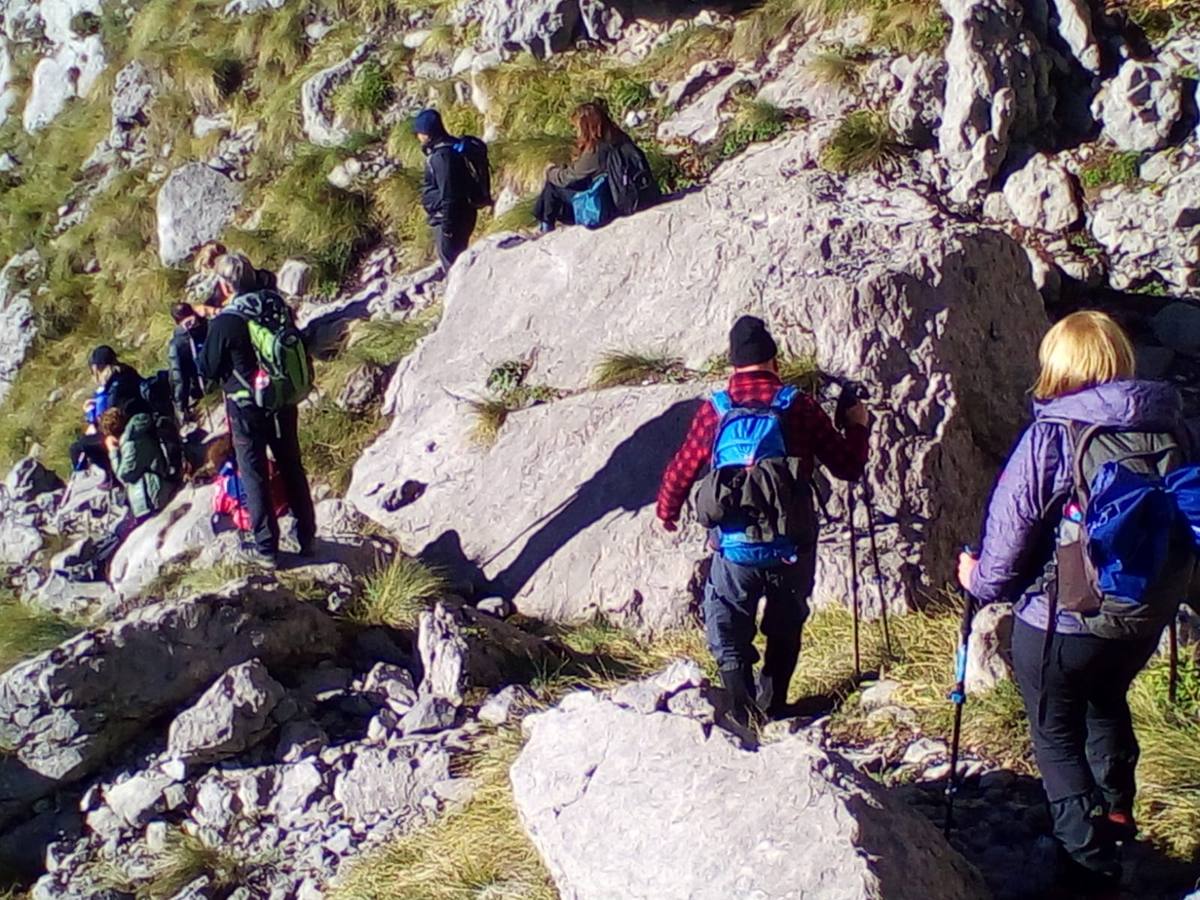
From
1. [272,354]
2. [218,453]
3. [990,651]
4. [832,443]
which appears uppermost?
[272,354]

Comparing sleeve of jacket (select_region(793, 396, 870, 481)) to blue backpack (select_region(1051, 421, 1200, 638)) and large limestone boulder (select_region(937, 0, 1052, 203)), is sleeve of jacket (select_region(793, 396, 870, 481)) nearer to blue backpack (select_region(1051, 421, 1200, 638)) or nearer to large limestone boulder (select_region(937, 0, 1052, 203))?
blue backpack (select_region(1051, 421, 1200, 638))

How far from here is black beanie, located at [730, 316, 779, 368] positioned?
5.66 m

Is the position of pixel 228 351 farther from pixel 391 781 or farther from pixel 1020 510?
pixel 1020 510

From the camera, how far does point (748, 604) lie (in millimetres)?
5938

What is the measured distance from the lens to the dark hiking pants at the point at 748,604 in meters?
5.88

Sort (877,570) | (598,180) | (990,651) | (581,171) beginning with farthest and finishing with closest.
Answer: (581,171), (598,180), (877,570), (990,651)

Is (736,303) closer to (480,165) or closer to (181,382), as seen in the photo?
(480,165)

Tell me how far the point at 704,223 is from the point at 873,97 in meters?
2.65

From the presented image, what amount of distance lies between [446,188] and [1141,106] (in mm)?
5400

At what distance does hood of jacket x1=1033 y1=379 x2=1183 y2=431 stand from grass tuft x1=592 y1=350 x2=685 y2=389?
4.79 m

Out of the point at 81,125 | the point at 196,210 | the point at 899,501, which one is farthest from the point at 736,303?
the point at 81,125

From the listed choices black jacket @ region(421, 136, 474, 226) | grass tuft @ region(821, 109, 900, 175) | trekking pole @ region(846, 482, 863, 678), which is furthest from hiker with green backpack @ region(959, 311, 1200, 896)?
black jacket @ region(421, 136, 474, 226)

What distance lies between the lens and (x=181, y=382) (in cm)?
1146

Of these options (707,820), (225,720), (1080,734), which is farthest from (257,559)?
(1080,734)
